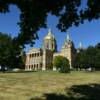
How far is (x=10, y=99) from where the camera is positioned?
21469 mm

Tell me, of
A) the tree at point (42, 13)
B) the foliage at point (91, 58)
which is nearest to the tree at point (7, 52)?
the foliage at point (91, 58)

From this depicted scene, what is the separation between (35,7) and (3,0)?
1564 millimetres

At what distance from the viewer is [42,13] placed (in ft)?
52.1

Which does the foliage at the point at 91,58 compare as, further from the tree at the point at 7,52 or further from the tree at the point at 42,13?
the tree at the point at 42,13

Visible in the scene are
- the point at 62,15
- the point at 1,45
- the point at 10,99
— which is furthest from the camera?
the point at 1,45

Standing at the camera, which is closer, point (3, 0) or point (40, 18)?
point (3, 0)

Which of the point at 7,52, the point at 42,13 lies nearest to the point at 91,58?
the point at 7,52

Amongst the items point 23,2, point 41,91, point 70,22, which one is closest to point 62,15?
point 70,22

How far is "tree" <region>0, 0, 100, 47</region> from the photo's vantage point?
15.3 metres

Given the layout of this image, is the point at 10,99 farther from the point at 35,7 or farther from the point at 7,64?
the point at 7,64

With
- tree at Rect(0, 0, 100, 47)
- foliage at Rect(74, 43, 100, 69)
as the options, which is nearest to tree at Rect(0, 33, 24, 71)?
foliage at Rect(74, 43, 100, 69)

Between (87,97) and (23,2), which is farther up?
(23,2)

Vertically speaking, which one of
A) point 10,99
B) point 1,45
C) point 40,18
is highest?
point 1,45

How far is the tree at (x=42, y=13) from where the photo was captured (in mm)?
15289
